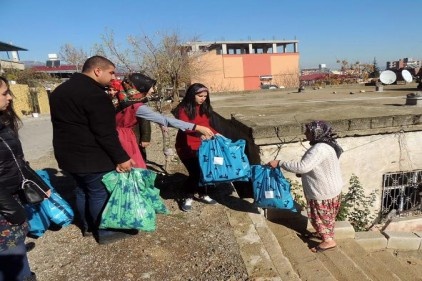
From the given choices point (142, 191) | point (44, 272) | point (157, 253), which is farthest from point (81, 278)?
point (142, 191)

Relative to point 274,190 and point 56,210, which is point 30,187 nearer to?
point 56,210

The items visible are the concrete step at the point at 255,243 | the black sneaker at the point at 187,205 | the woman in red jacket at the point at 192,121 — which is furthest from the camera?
the black sneaker at the point at 187,205

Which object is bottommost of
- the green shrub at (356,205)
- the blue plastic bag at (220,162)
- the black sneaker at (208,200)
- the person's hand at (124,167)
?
the green shrub at (356,205)

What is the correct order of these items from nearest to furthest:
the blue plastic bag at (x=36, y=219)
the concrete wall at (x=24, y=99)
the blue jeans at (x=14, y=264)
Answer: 1. the blue jeans at (x=14, y=264)
2. the blue plastic bag at (x=36, y=219)
3. the concrete wall at (x=24, y=99)

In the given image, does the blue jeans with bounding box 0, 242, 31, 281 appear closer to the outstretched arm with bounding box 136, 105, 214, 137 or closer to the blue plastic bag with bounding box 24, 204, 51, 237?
the blue plastic bag with bounding box 24, 204, 51, 237

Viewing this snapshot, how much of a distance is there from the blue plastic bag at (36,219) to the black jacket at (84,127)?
0.57 metres

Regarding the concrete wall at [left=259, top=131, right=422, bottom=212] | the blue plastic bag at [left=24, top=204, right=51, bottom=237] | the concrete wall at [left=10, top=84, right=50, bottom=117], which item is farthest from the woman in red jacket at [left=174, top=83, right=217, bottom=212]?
the concrete wall at [left=10, top=84, right=50, bottom=117]

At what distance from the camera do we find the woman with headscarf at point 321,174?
303 centimetres

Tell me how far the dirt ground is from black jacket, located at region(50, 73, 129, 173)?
82 centimetres

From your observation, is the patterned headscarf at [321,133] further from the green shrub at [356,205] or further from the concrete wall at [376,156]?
the green shrub at [356,205]

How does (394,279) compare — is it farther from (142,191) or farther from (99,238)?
(99,238)

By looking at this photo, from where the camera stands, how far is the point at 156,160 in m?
6.74

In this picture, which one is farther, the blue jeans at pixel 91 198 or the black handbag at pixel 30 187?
the blue jeans at pixel 91 198

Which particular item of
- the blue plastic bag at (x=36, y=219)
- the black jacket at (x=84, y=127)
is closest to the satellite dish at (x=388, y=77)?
the black jacket at (x=84, y=127)
